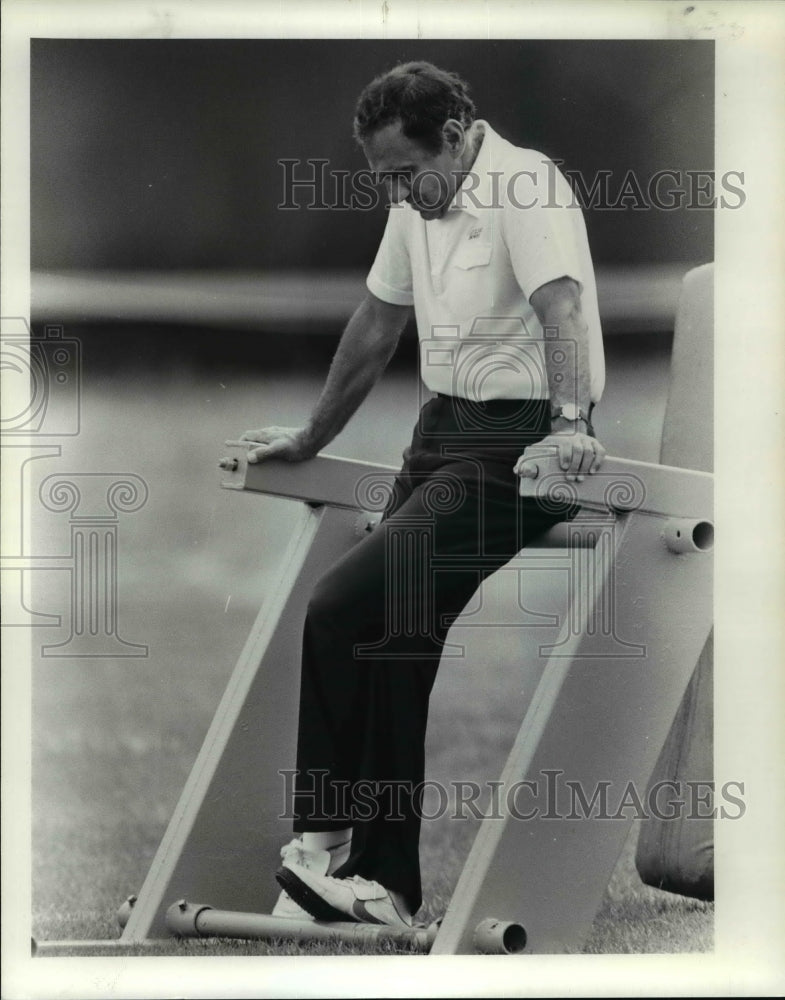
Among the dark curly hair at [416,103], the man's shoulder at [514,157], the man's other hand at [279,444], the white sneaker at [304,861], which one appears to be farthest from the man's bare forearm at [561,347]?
the white sneaker at [304,861]

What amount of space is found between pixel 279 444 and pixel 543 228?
730 mm

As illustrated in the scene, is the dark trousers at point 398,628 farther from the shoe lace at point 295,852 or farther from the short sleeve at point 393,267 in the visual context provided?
the short sleeve at point 393,267

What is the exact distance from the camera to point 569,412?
313 cm

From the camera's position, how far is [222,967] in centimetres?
321

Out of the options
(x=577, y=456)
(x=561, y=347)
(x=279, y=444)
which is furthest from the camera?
(x=279, y=444)

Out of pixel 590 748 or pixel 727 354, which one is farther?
pixel 727 354

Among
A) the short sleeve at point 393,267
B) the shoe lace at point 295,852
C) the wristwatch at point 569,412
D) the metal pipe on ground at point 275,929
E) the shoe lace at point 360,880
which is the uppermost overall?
the short sleeve at point 393,267

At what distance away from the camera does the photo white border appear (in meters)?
3.28

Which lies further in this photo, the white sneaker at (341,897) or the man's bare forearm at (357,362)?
the man's bare forearm at (357,362)

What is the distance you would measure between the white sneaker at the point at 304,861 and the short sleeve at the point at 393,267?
3.91 feet

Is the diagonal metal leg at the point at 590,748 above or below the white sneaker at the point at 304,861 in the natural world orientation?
above

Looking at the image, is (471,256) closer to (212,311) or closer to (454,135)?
(454,135)

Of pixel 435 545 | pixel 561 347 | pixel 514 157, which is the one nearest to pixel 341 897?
pixel 435 545

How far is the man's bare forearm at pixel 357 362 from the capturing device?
330cm
